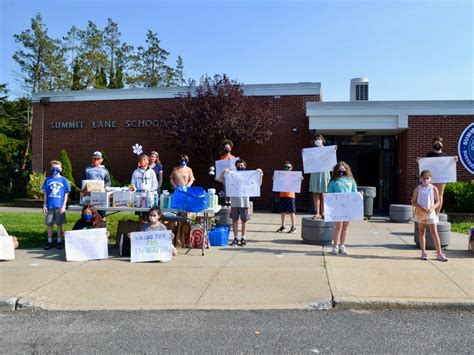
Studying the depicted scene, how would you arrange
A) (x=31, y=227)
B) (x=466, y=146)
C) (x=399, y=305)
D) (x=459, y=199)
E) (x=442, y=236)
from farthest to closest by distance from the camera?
(x=466, y=146) → (x=459, y=199) → (x=31, y=227) → (x=442, y=236) → (x=399, y=305)

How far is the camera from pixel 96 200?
8695 mm

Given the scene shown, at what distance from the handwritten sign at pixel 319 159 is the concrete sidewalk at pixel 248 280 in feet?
5.65

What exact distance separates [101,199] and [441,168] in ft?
21.6

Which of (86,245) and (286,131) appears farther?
(286,131)

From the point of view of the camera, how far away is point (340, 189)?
8609 millimetres

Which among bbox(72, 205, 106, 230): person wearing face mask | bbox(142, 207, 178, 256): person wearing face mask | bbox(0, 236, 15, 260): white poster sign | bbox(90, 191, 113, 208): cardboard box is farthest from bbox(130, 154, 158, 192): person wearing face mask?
bbox(0, 236, 15, 260): white poster sign

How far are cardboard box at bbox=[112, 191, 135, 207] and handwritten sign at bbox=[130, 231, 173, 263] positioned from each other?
96 centimetres

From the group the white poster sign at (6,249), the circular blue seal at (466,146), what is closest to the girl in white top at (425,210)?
the white poster sign at (6,249)

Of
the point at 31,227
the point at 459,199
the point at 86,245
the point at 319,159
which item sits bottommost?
the point at 31,227

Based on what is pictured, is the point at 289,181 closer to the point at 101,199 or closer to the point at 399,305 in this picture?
the point at 101,199

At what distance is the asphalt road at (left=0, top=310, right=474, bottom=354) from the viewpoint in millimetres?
4477

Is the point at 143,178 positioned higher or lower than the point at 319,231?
higher

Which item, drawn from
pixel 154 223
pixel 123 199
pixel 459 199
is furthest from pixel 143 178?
pixel 459 199

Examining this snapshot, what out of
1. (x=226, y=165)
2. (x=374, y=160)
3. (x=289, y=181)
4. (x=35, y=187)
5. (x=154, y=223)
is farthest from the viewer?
(x=35, y=187)
